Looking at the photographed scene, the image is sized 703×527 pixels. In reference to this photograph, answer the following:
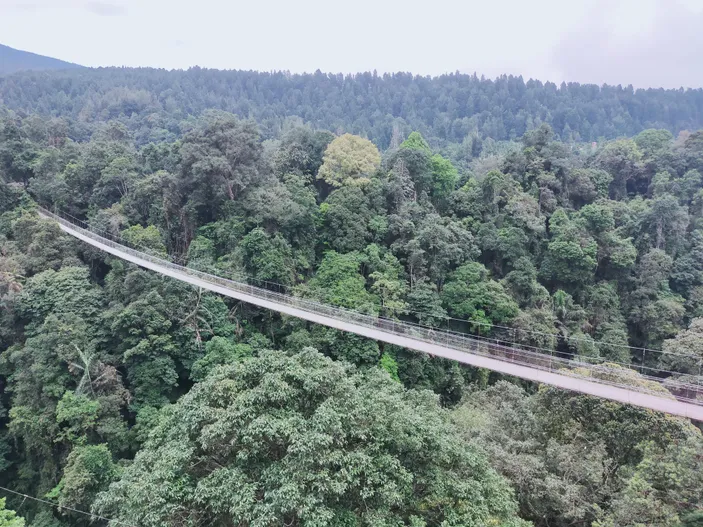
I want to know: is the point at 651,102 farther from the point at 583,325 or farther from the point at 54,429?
the point at 54,429

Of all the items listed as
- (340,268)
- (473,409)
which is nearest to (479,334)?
(473,409)

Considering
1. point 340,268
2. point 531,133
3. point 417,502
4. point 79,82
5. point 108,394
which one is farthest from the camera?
point 79,82

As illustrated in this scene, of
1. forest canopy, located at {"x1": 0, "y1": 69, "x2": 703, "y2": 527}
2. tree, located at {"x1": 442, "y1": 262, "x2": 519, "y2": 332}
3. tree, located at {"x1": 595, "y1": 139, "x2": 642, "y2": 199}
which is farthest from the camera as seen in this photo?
tree, located at {"x1": 595, "y1": 139, "x2": 642, "y2": 199}

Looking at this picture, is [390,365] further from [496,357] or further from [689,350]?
[689,350]

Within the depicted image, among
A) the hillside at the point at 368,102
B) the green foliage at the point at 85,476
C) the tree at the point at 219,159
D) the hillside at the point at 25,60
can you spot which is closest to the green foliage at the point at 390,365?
the green foliage at the point at 85,476

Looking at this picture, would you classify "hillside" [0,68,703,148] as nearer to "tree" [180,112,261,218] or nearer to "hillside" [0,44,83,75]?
"tree" [180,112,261,218]

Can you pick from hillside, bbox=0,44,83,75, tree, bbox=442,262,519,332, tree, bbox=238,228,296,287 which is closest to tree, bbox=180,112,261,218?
tree, bbox=238,228,296,287

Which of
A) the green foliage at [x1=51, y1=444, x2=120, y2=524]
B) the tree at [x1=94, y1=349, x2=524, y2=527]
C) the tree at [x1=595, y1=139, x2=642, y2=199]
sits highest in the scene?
the tree at [x1=595, y1=139, x2=642, y2=199]
